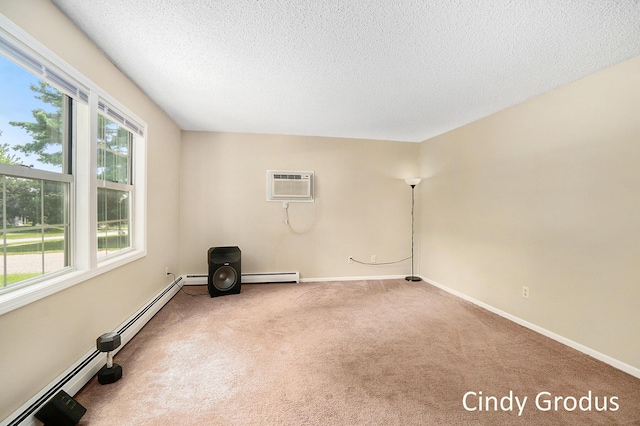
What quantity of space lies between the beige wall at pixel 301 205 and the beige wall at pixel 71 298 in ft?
3.11

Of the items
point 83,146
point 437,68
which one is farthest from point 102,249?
point 437,68

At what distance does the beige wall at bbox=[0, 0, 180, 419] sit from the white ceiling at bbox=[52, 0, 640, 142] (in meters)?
0.14

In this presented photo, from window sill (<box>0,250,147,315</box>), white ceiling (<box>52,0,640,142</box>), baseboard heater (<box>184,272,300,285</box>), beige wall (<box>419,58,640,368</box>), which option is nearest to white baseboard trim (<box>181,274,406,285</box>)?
baseboard heater (<box>184,272,300,285</box>)

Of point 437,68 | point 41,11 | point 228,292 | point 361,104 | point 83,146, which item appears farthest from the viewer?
point 228,292

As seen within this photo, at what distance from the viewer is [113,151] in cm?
243

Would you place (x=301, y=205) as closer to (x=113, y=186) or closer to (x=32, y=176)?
(x=113, y=186)

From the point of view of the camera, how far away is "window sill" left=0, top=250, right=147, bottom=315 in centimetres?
129

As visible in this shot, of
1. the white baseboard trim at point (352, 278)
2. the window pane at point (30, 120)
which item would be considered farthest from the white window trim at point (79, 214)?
the white baseboard trim at point (352, 278)

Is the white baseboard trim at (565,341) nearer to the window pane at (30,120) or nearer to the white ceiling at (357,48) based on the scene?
the white ceiling at (357,48)

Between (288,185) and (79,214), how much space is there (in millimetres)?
2689

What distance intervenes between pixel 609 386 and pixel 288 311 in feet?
8.73

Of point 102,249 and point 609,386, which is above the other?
point 102,249

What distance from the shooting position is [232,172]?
4211 millimetres

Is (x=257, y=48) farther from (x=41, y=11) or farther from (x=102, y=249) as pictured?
(x=102, y=249)
